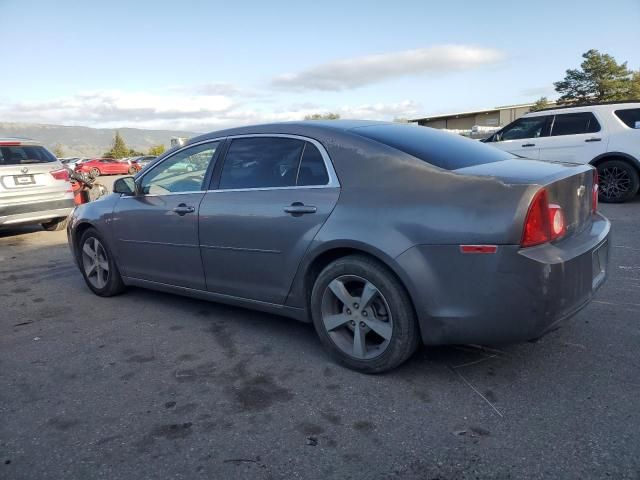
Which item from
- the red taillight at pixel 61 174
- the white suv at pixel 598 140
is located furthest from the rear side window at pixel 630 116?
the red taillight at pixel 61 174

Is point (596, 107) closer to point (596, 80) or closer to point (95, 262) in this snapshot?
point (95, 262)

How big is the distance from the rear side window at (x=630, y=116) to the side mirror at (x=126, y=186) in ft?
27.6

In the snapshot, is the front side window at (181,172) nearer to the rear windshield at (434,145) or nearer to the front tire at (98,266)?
the front tire at (98,266)

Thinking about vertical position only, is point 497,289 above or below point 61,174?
below

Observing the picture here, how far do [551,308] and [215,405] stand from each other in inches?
73.6

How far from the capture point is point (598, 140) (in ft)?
30.0

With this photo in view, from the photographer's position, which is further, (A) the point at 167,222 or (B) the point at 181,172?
(B) the point at 181,172

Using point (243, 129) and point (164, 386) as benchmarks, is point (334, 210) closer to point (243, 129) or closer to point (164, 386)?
point (243, 129)

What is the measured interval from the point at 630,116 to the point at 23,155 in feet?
33.7

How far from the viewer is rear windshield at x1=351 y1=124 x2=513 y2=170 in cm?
314

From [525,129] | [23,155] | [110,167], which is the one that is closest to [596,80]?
[110,167]

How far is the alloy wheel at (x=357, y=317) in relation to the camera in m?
3.05

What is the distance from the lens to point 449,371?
3150mm

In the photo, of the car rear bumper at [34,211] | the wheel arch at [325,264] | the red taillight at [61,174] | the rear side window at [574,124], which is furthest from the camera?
the rear side window at [574,124]
